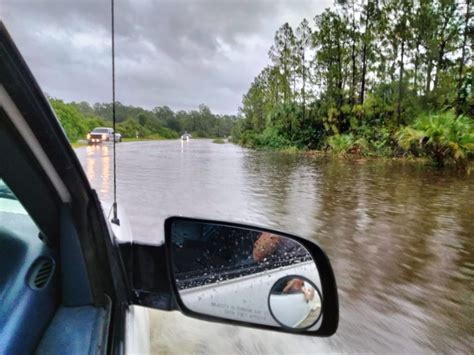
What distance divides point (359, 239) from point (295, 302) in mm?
3579

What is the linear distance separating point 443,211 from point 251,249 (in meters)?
5.38

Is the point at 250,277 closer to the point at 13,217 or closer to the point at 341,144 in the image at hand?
the point at 13,217

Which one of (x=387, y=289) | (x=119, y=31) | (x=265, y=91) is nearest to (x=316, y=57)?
(x=265, y=91)

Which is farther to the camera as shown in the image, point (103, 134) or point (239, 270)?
point (103, 134)

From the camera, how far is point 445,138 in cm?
1071

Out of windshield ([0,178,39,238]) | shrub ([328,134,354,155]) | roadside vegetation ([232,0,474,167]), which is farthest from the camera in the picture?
shrub ([328,134,354,155])

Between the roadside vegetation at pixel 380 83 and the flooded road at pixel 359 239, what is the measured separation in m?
4.06

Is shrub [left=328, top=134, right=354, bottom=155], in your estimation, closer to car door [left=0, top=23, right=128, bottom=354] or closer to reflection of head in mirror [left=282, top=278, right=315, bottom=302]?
reflection of head in mirror [left=282, top=278, right=315, bottom=302]

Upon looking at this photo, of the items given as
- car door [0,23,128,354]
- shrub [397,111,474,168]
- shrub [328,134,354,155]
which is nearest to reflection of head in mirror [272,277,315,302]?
car door [0,23,128,354]

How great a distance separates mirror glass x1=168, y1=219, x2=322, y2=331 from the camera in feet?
2.90

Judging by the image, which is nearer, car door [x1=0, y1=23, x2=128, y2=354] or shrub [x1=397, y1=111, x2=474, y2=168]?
car door [x1=0, y1=23, x2=128, y2=354]

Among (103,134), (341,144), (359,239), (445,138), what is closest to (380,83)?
(341,144)

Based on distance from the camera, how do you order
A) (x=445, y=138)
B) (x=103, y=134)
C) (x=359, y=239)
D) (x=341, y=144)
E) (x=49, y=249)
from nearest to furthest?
(x=49, y=249) < (x=103, y=134) < (x=359, y=239) < (x=445, y=138) < (x=341, y=144)

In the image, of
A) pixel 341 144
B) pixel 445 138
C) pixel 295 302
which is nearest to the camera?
pixel 295 302
